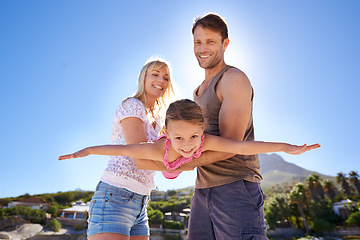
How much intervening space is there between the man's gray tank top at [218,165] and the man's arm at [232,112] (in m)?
0.15

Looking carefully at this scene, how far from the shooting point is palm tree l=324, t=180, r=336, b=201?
2086 inches

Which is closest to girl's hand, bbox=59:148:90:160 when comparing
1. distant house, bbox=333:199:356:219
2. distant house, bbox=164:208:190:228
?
distant house, bbox=164:208:190:228

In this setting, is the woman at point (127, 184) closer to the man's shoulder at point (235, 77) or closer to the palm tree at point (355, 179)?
the man's shoulder at point (235, 77)

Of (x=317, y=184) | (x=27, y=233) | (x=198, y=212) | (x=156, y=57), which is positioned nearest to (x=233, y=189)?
(x=198, y=212)

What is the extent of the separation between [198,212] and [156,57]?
208cm

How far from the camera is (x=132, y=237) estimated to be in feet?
9.23

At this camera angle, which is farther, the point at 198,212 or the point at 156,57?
the point at 156,57

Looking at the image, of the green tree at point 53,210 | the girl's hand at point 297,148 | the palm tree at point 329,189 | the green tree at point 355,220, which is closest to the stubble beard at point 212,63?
the girl's hand at point 297,148

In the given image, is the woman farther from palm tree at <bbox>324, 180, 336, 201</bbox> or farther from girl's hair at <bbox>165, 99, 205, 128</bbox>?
palm tree at <bbox>324, 180, 336, 201</bbox>

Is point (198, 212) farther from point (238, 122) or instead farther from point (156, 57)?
point (156, 57)

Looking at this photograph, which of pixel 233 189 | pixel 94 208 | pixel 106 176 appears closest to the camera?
pixel 233 189

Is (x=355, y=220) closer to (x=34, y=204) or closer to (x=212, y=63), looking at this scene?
(x=212, y=63)

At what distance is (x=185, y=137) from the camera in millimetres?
2203

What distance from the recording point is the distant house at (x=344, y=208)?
147ft
